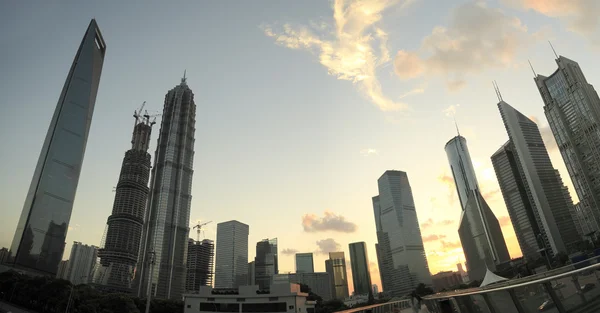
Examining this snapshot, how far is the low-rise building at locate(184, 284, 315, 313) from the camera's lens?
7162cm

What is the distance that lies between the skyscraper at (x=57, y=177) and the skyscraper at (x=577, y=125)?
163697mm

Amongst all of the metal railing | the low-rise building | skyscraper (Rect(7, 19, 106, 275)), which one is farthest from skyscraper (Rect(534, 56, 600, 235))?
skyscraper (Rect(7, 19, 106, 275))

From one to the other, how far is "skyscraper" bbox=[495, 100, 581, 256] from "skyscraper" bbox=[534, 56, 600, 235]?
87.9 ft

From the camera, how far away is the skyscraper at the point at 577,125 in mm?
113000

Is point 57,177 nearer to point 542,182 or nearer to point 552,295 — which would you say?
point 552,295

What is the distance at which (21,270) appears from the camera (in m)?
92.0

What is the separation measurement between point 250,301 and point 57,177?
222ft

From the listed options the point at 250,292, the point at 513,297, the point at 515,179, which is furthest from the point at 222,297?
the point at 515,179

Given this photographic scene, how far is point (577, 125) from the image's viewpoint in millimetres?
119562

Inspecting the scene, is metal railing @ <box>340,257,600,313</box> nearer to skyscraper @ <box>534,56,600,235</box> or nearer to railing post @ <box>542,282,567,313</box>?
railing post @ <box>542,282,567,313</box>

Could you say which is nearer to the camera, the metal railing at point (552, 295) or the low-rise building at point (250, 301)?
the metal railing at point (552, 295)

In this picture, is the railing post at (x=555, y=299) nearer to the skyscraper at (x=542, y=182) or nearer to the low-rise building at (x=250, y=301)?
the low-rise building at (x=250, y=301)

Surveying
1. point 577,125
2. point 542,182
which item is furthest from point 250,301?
point 542,182

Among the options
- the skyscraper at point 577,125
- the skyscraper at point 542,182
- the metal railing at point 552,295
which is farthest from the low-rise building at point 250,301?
the skyscraper at point 542,182
